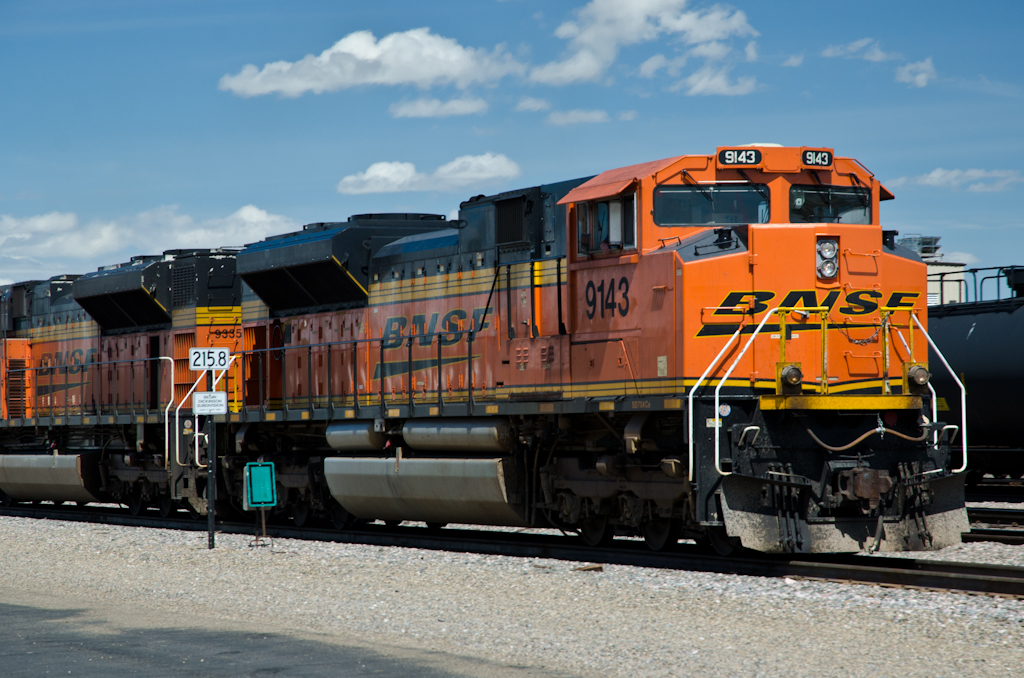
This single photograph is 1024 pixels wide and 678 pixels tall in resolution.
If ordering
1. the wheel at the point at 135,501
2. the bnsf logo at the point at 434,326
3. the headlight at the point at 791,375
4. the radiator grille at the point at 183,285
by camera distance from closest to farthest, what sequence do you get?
1. the headlight at the point at 791,375
2. the bnsf logo at the point at 434,326
3. the radiator grille at the point at 183,285
4. the wheel at the point at 135,501

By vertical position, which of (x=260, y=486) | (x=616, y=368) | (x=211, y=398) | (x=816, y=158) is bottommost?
(x=260, y=486)

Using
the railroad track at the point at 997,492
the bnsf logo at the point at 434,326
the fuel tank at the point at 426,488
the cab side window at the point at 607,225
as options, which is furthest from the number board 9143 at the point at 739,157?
the railroad track at the point at 997,492

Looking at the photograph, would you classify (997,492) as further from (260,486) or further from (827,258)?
(260,486)

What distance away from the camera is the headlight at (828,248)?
11.5 meters

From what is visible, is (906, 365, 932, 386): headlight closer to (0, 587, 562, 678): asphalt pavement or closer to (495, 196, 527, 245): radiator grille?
(495, 196, 527, 245): radiator grille

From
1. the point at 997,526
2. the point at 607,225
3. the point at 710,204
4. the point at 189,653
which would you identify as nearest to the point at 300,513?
the point at 607,225

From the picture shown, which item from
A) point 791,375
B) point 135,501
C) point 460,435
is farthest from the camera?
point 135,501

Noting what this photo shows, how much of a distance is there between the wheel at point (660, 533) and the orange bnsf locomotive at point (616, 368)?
0.09 feet

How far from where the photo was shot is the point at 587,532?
518 inches

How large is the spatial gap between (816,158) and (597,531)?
446cm

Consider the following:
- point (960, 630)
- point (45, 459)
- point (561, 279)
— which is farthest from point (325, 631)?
point (45, 459)

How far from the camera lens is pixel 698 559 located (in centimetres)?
1143

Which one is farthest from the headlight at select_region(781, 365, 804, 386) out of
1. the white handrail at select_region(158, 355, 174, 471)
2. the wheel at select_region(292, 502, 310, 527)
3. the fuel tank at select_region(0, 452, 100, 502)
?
the fuel tank at select_region(0, 452, 100, 502)

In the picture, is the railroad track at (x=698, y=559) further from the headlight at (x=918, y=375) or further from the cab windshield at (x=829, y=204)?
the cab windshield at (x=829, y=204)
